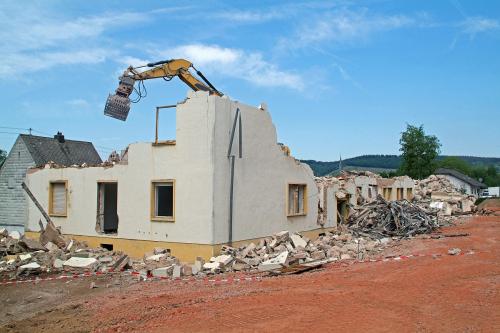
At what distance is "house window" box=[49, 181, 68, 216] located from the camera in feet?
62.3

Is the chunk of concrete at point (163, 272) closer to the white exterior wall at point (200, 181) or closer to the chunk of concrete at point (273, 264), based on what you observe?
the white exterior wall at point (200, 181)

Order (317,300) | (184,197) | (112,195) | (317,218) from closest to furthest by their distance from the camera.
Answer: (317,300), (184,197), (112,195), (317,218)

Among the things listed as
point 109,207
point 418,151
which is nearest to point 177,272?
point 109,207

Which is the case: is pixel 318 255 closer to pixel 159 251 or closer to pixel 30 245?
pixel 159 251

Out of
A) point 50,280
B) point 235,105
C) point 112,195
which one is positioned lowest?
point 50,280

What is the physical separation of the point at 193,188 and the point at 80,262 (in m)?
4.21

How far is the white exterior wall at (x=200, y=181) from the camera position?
15.1 m

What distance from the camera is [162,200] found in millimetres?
16469

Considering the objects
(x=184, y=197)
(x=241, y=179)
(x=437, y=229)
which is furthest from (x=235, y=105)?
(x=437, y=229)

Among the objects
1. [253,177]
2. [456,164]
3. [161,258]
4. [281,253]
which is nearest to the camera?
[161,258]

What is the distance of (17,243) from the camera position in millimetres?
16969

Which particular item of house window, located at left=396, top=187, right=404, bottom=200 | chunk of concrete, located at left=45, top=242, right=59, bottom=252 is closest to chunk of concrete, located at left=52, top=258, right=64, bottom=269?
chunk of concrete, located at left=45, top=242, right=59, bottom=252

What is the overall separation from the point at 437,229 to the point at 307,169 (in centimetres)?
1029

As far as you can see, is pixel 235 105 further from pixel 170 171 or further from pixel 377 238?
pixel 377 238
